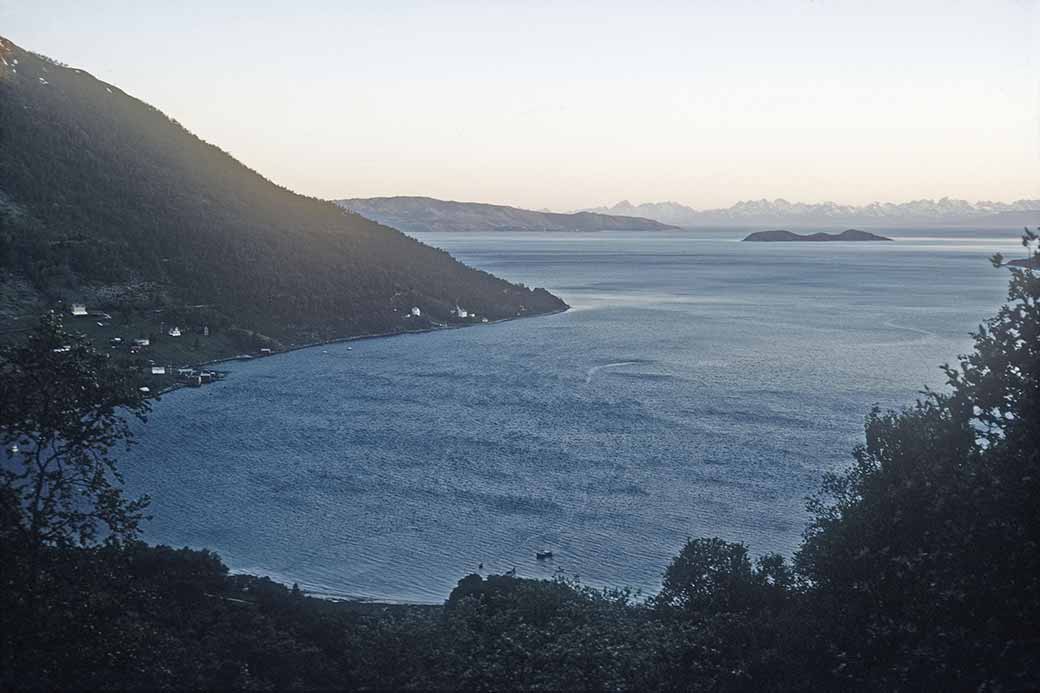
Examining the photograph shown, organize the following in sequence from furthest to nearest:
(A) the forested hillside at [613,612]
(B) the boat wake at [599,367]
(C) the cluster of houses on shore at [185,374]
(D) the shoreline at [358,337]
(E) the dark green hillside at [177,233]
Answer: (E) the dark green hillside at [177,233] → (D) the shoreline at [358,337] → (B) the boat wake at [599,367] → (C) the cluster of houses on shore at [185,374] → (A) the forested hillside at [613,612]

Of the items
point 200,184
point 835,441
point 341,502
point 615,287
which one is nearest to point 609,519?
point 341,502

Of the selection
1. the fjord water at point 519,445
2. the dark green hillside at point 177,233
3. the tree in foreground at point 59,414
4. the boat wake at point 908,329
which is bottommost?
the fjord water at point 519,445

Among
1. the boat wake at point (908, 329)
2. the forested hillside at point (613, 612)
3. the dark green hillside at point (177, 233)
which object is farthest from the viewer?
the boat wake at point (908, 329)

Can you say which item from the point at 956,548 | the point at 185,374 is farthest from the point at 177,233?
the point at 956,548

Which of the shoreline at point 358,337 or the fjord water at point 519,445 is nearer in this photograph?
the fjord water at point 519,445

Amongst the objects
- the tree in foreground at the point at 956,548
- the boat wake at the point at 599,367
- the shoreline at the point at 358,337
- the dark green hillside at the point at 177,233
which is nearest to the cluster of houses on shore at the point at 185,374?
the shoreline at the point at 358,337

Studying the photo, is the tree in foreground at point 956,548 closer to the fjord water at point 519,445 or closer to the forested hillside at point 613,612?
the forested hillside at point 613,612
